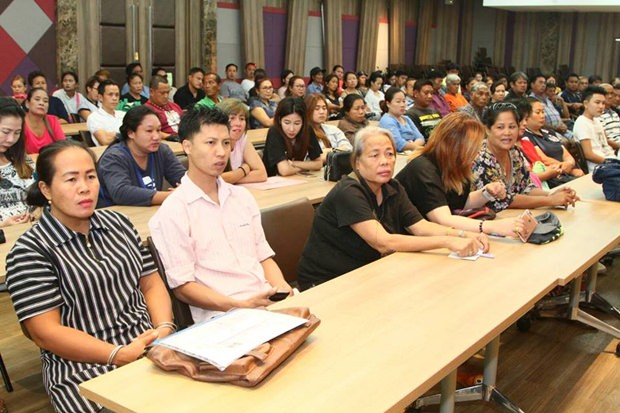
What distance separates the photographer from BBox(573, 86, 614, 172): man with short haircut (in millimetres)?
5957

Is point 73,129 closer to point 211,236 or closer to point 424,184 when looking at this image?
point 424,184

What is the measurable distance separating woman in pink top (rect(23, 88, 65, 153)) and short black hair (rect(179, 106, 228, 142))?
265 centimetres

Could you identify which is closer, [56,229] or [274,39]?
[56,229]

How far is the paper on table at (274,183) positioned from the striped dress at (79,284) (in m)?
1.88

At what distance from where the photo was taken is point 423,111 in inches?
283

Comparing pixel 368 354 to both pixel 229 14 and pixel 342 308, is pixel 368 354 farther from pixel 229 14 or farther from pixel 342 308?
pixel 229 14

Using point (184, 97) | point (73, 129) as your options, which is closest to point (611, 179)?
point (73, 129)

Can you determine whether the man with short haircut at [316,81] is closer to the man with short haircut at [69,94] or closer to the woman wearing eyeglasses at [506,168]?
the man with short haircut at [69,94]

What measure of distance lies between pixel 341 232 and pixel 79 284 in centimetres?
116

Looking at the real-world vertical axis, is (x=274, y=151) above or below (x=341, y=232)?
above

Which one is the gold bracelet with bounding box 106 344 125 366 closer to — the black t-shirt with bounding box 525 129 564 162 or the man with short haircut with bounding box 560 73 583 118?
the black t-shirt with bounding box 525 129 564 162

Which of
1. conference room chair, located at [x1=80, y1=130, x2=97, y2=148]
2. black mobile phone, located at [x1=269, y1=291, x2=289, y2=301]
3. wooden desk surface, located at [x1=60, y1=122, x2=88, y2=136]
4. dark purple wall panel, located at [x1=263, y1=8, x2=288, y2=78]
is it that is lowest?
black mobile phone, located at [x1=269, y1=291, x2=289, y2=301]

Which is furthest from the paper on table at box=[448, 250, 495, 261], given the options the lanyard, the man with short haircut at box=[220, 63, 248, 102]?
the man with short haircut at box=[220, 63, 248, 102]

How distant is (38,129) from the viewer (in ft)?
16.7
